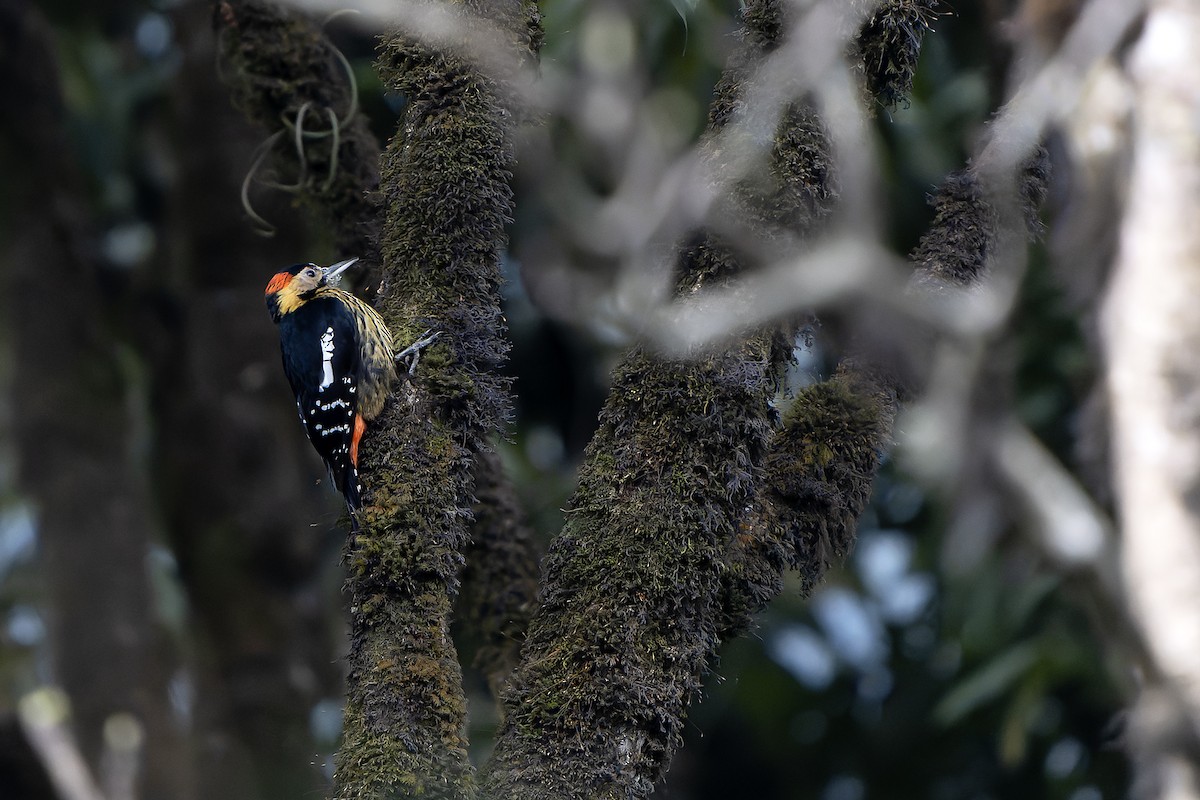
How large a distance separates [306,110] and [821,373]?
300 cm

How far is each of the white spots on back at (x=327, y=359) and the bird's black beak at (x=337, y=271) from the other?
0.65ft

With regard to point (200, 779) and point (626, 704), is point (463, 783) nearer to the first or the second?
point (626, 704)

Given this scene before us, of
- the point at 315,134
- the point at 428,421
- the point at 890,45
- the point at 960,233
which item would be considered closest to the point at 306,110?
the point at 315,134

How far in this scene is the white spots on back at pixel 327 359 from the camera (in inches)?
170

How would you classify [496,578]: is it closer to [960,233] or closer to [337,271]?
[337,271]

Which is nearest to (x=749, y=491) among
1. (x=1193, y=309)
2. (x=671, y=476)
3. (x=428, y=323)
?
(x=671, y=476)

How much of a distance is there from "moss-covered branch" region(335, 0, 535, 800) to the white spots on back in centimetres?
106

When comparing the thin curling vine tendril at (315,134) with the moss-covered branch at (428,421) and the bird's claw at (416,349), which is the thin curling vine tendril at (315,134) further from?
the bird's claw at (416,349)

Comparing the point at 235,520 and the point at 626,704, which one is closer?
the point at 626,704

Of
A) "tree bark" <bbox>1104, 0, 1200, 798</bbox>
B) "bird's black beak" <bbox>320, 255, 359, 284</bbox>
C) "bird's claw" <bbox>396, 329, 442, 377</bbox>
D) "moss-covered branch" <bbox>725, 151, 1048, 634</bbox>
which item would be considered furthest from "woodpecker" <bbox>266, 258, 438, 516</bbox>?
"tree bark" <bbox>1104, 0, 1200, 798</bbox>

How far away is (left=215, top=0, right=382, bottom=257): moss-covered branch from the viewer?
457cm

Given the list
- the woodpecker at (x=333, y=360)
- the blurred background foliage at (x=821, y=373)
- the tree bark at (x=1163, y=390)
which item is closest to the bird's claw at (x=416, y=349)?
the woodpecker at (x=333, y=360)

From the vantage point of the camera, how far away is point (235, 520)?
6.15m

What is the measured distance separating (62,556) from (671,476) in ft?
14.9
